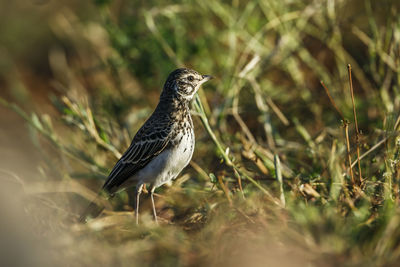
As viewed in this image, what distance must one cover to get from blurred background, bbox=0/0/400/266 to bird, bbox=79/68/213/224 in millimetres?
236

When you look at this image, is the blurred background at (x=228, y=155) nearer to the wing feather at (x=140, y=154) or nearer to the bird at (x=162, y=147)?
the bird at (x=162, y=147)

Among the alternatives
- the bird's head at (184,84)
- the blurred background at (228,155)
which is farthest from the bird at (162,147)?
the blurred background at (228,155)

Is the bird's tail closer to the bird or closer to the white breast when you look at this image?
the bird

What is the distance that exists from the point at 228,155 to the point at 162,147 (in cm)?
55

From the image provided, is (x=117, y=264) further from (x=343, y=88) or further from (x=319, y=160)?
(x=343, y=88)

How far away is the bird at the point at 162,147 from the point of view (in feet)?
13.8

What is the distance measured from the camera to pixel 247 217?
11.9ft

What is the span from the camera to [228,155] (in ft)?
13.7

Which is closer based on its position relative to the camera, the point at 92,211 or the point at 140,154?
the point at 140,154

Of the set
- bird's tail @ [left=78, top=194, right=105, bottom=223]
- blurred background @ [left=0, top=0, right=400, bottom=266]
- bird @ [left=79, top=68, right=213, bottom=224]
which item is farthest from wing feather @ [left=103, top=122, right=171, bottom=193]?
blurred background @ [left=0, top=0, right=400, bottom=266]

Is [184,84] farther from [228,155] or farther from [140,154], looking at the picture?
[228,155]

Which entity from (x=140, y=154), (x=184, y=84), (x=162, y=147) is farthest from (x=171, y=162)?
(x=184, y=84)

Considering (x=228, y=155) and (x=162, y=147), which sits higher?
(x=162, y=147)

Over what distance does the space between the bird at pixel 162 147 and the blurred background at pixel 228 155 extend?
236mm
